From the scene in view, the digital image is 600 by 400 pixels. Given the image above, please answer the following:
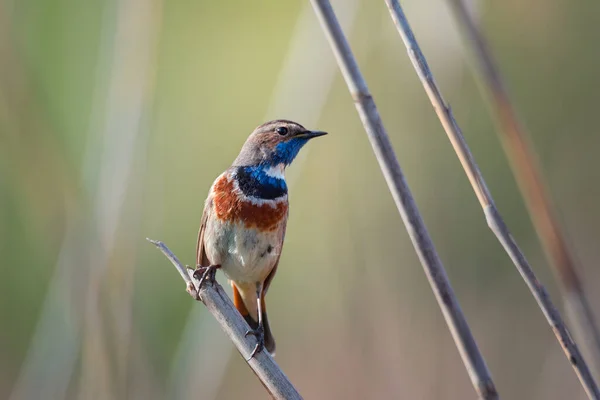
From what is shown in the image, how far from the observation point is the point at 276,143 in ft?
8.73

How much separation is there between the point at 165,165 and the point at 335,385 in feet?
5.17

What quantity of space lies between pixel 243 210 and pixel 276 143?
0.33 m

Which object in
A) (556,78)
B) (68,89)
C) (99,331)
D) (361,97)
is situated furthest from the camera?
(68,89)

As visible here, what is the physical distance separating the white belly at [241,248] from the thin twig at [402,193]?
1381 millimetres

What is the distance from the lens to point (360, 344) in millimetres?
3068

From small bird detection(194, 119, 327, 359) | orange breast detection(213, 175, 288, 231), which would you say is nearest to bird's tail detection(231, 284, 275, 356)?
small bird detection(194, 119, 327, 359)

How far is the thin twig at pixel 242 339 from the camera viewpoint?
158 cm

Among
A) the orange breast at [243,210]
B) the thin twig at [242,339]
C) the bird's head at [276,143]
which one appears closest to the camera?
the thin twig at [242,339]

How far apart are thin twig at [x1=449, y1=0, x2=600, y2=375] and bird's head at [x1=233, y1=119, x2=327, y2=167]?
147 cm

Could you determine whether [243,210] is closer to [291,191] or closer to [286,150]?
[286,150]

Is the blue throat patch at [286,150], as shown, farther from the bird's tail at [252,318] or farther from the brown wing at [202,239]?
the bird's tail at [252,318]

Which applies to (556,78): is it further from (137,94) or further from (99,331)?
(99,331)

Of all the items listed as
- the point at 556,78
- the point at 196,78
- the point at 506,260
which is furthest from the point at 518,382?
the point at 196,78

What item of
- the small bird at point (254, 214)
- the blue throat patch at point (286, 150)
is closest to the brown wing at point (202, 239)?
the small bird at point (254, 214)
